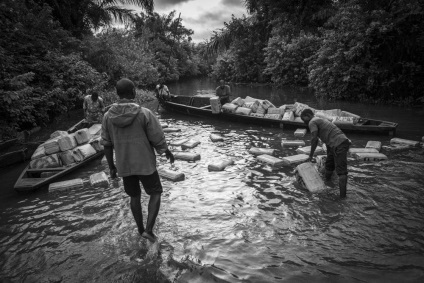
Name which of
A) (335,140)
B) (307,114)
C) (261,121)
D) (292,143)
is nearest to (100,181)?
(307,114)

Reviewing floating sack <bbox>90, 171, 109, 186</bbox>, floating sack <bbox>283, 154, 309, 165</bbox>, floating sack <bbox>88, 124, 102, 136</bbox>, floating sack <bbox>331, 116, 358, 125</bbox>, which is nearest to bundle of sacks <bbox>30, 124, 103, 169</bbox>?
floating sack <bbox>88, 124, 102, 136</bbox>

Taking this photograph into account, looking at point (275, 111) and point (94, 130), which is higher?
point (275, 111)

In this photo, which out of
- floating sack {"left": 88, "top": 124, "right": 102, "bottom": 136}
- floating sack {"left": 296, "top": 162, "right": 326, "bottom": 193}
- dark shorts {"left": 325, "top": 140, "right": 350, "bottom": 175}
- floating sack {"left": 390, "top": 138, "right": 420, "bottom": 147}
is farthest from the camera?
floating sack {"left": 88, "top": 124, "right": 102, "bottom": 136}

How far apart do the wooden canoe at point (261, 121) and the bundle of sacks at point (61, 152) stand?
599 centimetres

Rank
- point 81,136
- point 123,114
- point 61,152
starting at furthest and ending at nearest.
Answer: point 81,136 → point 61,152 → point 123,114

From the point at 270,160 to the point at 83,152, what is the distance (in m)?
5.00

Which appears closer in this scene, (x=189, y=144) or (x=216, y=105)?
(x=189, y=144)

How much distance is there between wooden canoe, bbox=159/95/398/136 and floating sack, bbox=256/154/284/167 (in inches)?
139

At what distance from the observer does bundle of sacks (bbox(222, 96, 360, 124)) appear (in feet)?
33.0

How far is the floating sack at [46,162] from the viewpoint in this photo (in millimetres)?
7277

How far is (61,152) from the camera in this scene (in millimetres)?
7684

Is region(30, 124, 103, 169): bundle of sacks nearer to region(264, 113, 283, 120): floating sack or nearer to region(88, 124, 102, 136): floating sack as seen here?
region(88, 124, 102, 136): floating sack

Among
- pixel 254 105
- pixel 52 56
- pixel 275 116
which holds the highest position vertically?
pixel 52 56

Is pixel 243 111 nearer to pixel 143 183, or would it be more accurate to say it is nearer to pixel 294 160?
pixel 294 160
